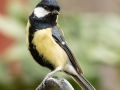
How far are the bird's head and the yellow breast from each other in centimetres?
5

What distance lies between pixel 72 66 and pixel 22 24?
1.06 meters

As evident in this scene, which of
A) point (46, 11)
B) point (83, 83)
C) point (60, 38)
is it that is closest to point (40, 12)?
point (46, 11)

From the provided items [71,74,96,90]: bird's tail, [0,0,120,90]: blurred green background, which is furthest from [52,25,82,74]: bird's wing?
[0,0,120,90]: blurred green background

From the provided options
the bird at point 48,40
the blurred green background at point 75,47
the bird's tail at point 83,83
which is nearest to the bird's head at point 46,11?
the bird at point 48,40

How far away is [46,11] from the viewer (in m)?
1.78

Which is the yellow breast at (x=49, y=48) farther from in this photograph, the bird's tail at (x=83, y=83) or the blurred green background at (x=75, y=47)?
the blurred green background at (x=75, y=47)

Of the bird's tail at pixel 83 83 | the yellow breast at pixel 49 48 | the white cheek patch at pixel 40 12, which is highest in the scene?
the white cheek patch at pixel 40 12

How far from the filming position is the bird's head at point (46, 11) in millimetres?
1714

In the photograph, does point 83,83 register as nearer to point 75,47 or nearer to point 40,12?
point 40,12

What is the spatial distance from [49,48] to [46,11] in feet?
0.52

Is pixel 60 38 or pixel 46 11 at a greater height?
pixel 46 11

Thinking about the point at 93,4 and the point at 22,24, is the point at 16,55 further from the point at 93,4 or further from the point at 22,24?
the point at 93,4

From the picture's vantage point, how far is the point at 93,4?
4.32m

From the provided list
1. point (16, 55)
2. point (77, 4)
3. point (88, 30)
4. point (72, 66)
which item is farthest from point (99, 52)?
point (77, 4)
